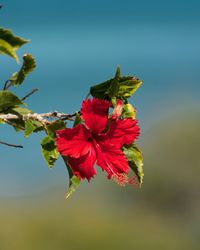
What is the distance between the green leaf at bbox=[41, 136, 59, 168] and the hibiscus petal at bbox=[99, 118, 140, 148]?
140mm

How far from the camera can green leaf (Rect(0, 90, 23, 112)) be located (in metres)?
2.01

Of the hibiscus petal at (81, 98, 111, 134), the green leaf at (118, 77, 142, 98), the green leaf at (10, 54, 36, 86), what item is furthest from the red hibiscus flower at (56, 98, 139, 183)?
the green leaf at (10, 54, 36, 86)

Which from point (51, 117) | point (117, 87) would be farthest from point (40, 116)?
point (117, 87)

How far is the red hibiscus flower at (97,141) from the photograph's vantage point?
2.15 meters

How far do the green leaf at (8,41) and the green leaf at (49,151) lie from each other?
0.35 metres

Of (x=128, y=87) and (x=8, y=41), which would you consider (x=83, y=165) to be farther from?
(x=8, y=41)

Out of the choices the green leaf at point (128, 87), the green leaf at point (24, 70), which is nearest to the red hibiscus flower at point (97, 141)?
the green leaf at point (128, 87)

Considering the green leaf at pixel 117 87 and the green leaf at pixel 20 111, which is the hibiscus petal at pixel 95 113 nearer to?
the green leaf at pixel 117 87

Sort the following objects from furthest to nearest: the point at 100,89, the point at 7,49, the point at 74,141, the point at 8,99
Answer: the point at 100,89 < the point at 74,141 < the point at 8,99 < the point at 7,49

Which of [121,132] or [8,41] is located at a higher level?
[8,41]

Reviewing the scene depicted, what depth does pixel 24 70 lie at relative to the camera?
233 cm

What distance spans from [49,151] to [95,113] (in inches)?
6.7

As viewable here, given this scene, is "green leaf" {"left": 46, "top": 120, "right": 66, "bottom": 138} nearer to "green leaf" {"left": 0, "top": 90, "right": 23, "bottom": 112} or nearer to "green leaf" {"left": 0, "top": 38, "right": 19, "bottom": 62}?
"green leaf" {"left": 0, "top": 90, "right": 23, "bottom": 112}

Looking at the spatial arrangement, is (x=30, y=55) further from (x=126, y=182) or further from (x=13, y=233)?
(x=13, y=233)
